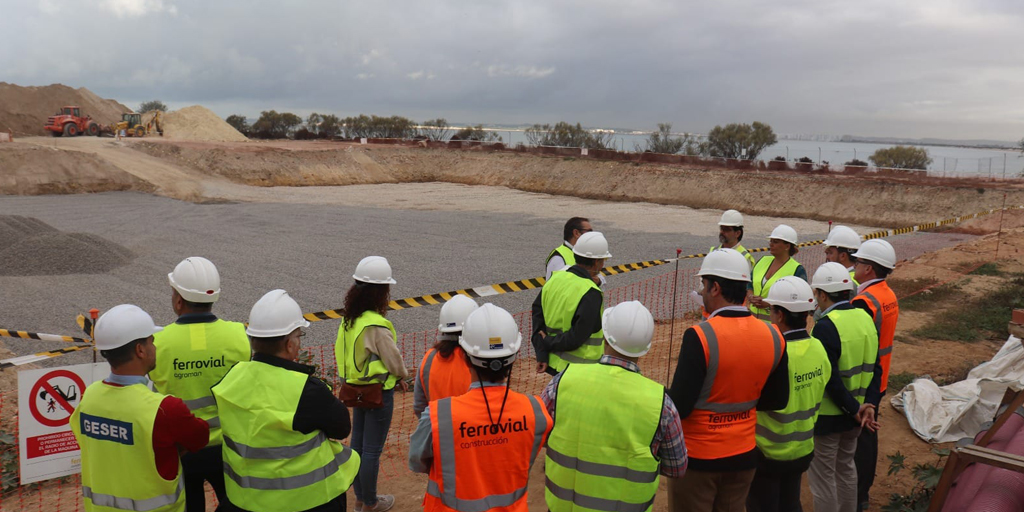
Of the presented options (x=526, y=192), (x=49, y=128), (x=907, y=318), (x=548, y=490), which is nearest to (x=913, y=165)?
(x=526, y=192)

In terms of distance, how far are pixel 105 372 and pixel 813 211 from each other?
3517cm

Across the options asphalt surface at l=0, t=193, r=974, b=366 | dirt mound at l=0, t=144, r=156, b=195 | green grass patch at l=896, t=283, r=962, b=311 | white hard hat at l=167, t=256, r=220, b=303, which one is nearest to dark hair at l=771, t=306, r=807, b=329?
white hard hat at l=167, t=256, r=220, b=303

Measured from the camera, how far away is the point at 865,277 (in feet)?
16.3

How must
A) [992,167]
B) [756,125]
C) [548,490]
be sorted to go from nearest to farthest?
[548,490], [992,167], [756,125]

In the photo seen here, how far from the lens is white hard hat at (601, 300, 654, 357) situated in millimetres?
2883

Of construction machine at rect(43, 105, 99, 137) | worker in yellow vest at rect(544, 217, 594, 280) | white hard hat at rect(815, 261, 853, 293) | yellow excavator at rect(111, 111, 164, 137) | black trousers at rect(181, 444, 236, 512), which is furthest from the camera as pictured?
yellow excavator at rect(111, 111, 164, 137)

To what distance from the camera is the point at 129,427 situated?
2848 millimetres

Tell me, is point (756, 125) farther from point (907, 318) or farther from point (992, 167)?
point (907, 318)

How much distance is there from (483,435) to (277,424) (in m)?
0.91

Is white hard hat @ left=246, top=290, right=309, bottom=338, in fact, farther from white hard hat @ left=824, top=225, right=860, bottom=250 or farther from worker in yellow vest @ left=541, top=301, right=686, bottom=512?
white hard hat @ left=824, top=225, right=860, bottom=250

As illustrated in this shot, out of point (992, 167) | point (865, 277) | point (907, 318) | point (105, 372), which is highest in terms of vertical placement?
point (992, 167)

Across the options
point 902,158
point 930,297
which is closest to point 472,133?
point 902,158

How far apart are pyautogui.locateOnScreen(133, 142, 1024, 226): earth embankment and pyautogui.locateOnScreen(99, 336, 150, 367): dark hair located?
114 ft

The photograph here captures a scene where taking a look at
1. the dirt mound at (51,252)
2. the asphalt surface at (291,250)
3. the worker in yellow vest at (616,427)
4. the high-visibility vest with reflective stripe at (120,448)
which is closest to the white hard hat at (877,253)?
the worker in yellow vest at (616,427)
